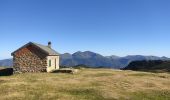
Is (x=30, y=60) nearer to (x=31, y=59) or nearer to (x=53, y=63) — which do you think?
(x=31, y=59)

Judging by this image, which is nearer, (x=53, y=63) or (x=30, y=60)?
Result: (x=30, y=60)

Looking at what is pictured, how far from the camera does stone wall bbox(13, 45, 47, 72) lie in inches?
2527

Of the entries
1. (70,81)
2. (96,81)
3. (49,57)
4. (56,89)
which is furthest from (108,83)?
(49,57)

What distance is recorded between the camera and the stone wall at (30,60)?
64188 mm

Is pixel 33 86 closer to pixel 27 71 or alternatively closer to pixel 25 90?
pixel 25 90

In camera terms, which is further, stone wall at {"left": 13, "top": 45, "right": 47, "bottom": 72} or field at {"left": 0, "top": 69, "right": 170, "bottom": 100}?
stone wall at {"left": 13, "top": 45, "right": 47, "bottom": 72}

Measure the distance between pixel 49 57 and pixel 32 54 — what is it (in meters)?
3.82

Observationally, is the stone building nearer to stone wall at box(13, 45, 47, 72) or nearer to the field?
stone wall at box(13, 45, 47, 72)

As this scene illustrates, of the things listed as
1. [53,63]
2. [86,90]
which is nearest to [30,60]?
[53,63]

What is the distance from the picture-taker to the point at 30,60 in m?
64.7

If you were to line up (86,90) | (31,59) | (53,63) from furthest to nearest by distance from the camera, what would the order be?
1. (53,63)
2. (31,59)
3. (86,90)

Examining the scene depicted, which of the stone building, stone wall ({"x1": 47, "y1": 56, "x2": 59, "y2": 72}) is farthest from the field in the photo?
stone wall ({"x1": 47, "y1": 56, "x2": 59, "y2": 72})

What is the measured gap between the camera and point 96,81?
1913 inches

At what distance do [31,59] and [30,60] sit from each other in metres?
0.31
